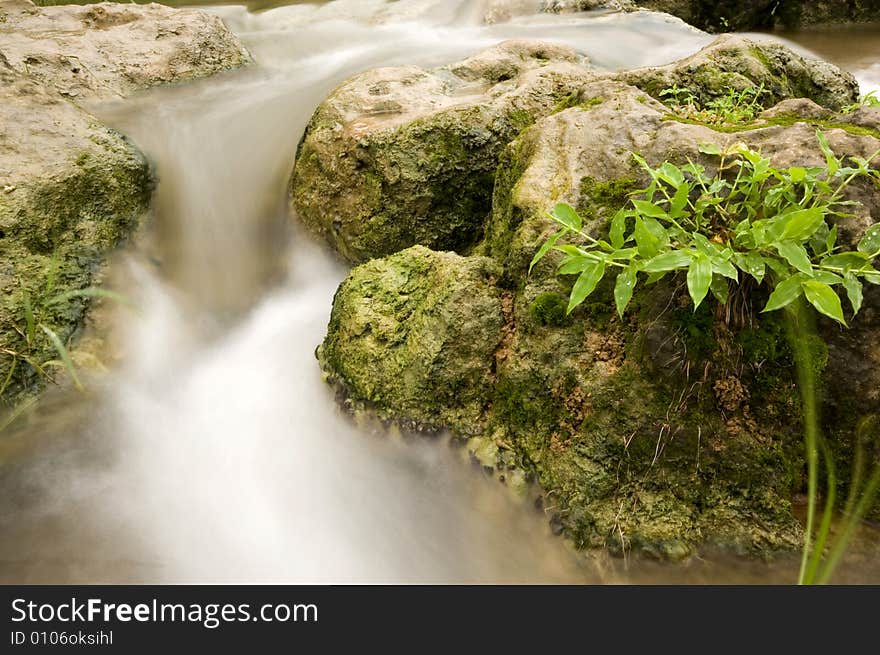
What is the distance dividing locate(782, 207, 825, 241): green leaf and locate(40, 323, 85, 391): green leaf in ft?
12.1

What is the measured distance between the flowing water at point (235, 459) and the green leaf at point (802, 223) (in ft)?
4.50

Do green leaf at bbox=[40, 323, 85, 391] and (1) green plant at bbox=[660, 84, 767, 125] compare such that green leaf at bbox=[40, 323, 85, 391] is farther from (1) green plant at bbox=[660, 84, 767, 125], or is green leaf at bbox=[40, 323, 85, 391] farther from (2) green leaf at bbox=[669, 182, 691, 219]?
(1) green plant at bbox=[660, 84, 767, 125]

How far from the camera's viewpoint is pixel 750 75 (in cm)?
436

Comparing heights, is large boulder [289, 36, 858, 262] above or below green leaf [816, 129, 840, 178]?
below

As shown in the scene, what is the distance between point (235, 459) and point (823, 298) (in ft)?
9.27

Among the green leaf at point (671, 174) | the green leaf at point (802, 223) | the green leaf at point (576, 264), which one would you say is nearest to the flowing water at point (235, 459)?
the green leaf at point (576, 264)

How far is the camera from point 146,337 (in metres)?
3.79

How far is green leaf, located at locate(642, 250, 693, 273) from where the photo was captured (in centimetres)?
208

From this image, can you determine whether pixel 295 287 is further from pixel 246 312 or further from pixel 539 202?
pixel 539 202

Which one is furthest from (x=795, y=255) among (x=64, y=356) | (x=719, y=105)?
(x=64, y=356)

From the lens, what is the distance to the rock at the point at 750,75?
4098 millimetres

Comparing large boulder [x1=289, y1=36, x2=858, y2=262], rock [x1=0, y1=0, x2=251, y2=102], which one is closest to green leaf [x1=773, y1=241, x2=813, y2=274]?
large boulder [x1=289, y1=36, x2=858, y2=262]

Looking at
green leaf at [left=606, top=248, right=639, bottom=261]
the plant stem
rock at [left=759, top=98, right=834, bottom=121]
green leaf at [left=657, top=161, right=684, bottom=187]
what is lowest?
the plant stem

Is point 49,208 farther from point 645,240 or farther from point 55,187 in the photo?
point 645,240
